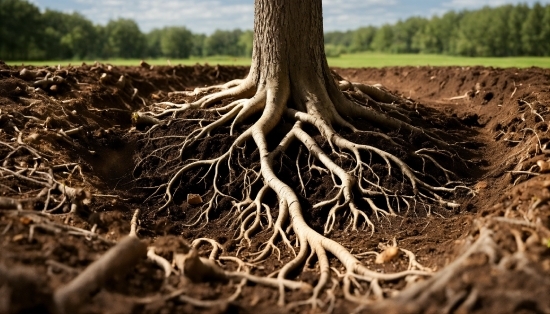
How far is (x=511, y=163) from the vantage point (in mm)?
5477

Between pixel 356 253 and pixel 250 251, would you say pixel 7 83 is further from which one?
pixel 356 253

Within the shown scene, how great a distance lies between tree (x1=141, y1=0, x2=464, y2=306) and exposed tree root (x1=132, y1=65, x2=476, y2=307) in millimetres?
12

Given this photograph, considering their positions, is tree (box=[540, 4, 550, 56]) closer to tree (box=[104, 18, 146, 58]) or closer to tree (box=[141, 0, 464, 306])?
tree (box=[104, 18, 146, 58])

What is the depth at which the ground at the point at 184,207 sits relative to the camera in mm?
2549

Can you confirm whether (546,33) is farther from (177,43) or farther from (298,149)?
(298,149)

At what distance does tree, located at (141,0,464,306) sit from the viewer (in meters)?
4.82

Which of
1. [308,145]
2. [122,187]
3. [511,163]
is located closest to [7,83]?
[122,187]

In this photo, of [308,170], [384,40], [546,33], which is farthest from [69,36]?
[308,170]

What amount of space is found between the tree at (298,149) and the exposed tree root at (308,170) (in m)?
0.01

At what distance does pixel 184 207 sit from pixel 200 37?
91.7m

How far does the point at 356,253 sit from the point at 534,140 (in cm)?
270

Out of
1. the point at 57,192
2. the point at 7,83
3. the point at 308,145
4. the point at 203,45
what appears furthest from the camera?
the point at 203,45

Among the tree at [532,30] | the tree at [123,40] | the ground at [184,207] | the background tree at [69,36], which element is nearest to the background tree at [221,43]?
the tree at [123,40]

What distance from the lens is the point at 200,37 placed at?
305 feet
